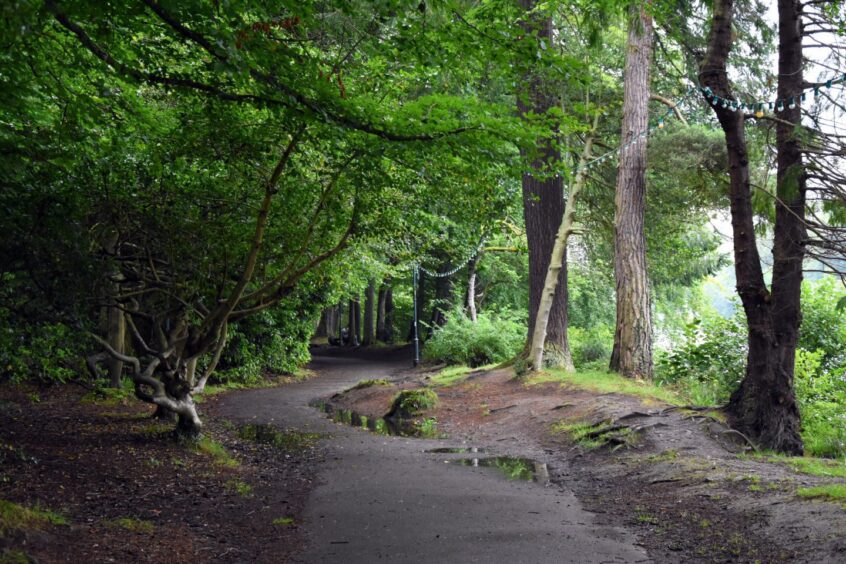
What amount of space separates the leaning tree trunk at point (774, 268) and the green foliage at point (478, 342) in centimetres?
1325

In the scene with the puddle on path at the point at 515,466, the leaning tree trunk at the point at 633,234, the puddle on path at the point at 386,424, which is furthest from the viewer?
the leaning tree trunk at the point at 633,234

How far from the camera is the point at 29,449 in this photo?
27.2ft

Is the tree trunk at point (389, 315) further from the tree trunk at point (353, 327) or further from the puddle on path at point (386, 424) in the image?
the puddle on path at point (386, 424)

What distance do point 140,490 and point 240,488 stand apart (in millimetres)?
1039

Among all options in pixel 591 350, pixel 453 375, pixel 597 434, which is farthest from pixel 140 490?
pixel 591 350

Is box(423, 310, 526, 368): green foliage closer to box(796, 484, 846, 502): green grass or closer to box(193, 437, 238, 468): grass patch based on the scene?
box(193, 437, 238, 468): grass patch

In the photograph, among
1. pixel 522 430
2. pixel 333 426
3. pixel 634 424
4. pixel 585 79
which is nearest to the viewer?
pixel 585 79

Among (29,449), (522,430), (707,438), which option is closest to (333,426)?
(522,430)

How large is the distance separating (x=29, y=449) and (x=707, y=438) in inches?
320

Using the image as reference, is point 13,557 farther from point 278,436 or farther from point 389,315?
point 389,315

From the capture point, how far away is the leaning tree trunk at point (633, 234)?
1472 centimetres

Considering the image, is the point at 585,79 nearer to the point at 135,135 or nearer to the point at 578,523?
the point at 578,523

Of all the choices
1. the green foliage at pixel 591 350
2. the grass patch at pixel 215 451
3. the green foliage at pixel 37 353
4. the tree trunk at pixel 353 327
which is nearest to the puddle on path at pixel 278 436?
the grass patch at pixel 215 451

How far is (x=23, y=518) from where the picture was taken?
5180 mm
